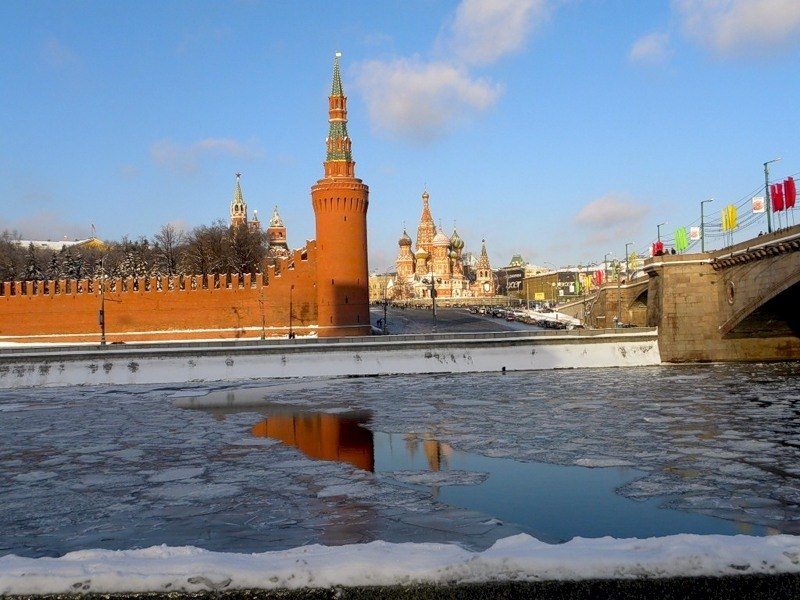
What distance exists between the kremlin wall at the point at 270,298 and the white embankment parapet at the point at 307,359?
496 inches

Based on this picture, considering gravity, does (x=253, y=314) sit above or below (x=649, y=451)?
above

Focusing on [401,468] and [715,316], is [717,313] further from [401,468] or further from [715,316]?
[401,468]

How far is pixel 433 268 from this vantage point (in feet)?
425

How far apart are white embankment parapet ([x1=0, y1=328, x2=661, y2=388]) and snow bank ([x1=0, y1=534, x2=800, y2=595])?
80.7 ft

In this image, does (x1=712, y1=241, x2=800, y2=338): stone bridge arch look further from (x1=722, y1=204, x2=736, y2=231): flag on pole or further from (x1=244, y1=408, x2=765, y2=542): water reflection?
(x1=244, y1=408, x2=765, y2=542): water reflection

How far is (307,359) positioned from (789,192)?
715 inches

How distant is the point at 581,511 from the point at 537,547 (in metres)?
4.31

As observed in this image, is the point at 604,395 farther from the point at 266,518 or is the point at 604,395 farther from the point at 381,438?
the point at 266,518

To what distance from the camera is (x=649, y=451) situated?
11953 millimetres

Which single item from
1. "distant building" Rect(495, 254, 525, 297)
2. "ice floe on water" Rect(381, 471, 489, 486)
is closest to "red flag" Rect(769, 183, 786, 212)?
"ice floe on water" Rect(381, 471, 489, 486)

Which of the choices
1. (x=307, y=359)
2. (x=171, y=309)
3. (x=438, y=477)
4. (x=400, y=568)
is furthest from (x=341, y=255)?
(x=400, y=568)

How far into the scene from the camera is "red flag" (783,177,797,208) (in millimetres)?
25375

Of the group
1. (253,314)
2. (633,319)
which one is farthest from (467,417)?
(633,319)

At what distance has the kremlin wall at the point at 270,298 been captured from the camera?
43.1 metres
